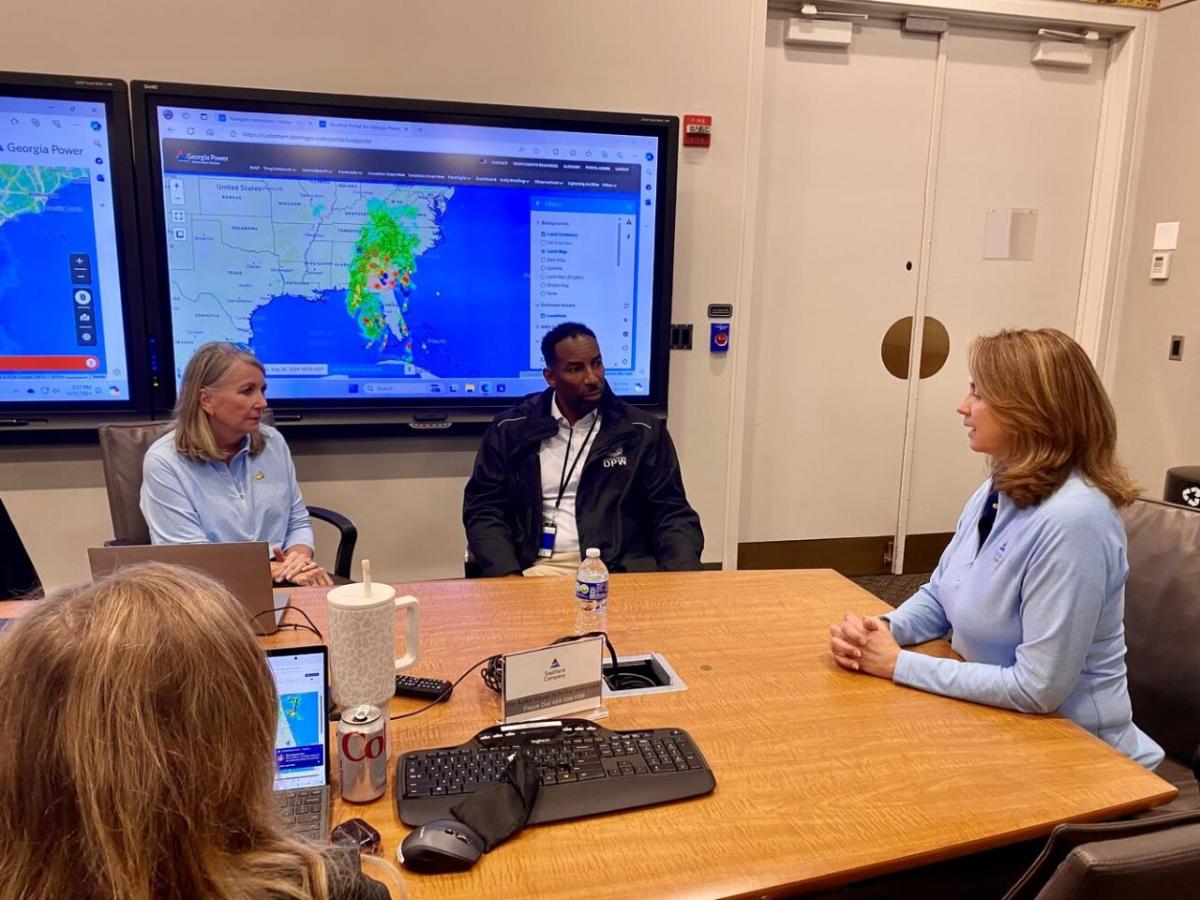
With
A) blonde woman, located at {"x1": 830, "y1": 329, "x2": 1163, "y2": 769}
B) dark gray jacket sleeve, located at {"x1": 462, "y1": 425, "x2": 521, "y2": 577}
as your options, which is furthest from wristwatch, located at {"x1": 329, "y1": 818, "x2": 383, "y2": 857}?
dark gray jacket sleeve, located at {"x1": 462, "y1": 425, "x2": 521, "y2": 577}

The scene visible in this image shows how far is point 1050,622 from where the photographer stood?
1.32 m

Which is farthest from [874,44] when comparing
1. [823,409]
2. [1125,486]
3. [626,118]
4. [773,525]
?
[1125,486]

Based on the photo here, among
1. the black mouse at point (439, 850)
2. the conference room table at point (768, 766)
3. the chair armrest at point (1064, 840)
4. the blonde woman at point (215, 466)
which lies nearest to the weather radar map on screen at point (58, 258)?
the blonde woman at point (215, 466)

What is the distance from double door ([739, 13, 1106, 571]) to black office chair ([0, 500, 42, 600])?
8.90 ft

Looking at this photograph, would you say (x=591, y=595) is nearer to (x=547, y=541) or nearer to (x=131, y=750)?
(x=547, y=541)

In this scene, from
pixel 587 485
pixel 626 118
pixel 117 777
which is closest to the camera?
pixel 117 777

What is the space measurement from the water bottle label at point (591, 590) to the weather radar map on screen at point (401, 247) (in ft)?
5.20

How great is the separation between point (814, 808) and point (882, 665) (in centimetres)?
44

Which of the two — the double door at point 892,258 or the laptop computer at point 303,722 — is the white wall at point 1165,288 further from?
the laptop computer at point 303,722

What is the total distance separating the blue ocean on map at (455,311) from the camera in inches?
113

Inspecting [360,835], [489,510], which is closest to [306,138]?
[489,510]

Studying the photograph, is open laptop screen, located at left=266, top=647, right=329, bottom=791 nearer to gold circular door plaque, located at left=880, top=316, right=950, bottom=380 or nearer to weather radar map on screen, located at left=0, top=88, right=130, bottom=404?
weather radar map on screen, located at left=0, top=88, right=130, bottom=404

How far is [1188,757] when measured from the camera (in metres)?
1.56

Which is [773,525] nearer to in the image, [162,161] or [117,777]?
[162,161]
